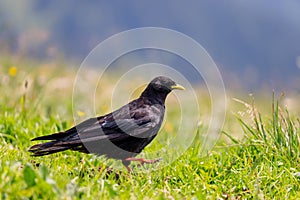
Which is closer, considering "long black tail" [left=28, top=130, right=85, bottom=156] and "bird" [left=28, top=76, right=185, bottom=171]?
"long black tail" [left=28, top=130, right=85, bottom=156]

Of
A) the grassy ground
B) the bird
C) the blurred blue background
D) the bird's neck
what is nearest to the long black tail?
the bird

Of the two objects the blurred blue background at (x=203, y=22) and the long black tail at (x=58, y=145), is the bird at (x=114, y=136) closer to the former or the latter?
the long black tail at (x=58, y=145)

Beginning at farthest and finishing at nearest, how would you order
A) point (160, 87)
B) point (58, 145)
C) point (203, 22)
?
point (203, 22) < point (160, 87) < point (58, 145)

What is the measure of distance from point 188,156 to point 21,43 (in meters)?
5.50

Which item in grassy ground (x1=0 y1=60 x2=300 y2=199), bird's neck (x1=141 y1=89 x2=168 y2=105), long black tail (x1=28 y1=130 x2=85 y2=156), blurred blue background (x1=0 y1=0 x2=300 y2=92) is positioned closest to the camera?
grassy ground (x1=0 y1=60 x2=300 y2=199)

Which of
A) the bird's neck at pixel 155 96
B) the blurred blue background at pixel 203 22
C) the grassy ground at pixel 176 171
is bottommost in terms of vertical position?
the grassy ground at pixel 176 171

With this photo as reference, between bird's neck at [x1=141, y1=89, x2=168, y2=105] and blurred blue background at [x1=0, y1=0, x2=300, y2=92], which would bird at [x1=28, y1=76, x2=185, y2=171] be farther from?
blurred blue background at [x1=0, y1=0, x2=300, y2=92]

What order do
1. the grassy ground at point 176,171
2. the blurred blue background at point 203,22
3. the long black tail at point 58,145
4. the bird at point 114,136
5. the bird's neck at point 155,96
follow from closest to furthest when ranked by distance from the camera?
the grassy ground at point 176,171
the long black tail at point 58,145
the bird at point 114,136
the bird's neck at point 155,96
the blurred blue background at point 203,22

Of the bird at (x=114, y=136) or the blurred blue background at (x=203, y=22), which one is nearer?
Answer: the bird at (x=114, y=136)

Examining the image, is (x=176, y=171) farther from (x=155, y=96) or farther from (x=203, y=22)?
(x=203, y=22)

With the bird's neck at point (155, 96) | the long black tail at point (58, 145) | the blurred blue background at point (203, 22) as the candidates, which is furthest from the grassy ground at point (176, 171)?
the blurred blue background at point (203, 22)

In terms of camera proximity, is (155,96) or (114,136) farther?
(155,96)

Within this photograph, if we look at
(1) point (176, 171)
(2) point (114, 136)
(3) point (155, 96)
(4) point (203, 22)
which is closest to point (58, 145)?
(2) point (114, 136)

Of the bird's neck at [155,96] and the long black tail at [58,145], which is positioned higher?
the bird's neck at [155,96]
